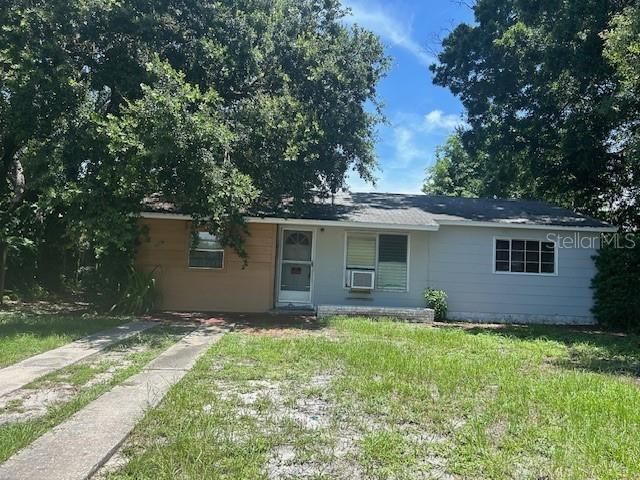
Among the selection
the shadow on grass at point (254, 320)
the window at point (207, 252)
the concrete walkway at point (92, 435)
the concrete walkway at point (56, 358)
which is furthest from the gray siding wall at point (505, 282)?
the concrete walkway at point (92, 435)

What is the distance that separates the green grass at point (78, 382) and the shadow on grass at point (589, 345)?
618 cm

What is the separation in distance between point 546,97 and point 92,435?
54.9ft

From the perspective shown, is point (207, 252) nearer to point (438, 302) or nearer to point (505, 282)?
point (438, 302)

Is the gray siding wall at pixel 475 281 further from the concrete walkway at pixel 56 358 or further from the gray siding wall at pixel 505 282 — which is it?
the concrete walkway at pixel 56 358

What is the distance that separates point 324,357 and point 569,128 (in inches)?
515

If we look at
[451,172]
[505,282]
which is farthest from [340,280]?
[451,172]

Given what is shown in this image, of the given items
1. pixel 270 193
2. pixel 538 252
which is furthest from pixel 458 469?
pixel 538 252

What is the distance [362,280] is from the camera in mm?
13133

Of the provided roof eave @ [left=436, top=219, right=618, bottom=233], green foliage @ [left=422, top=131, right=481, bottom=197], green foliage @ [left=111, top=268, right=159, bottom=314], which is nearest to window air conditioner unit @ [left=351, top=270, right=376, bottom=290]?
roof eave @ [left=436, top=219, right=618, bottom=233]

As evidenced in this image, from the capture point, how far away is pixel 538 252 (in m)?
13.5

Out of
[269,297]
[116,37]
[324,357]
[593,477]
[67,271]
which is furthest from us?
[67,271]

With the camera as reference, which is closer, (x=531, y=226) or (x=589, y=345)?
(x=589, y=345)

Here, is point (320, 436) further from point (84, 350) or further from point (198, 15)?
point (198, 15)

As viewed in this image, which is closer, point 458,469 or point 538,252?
point 458,469
